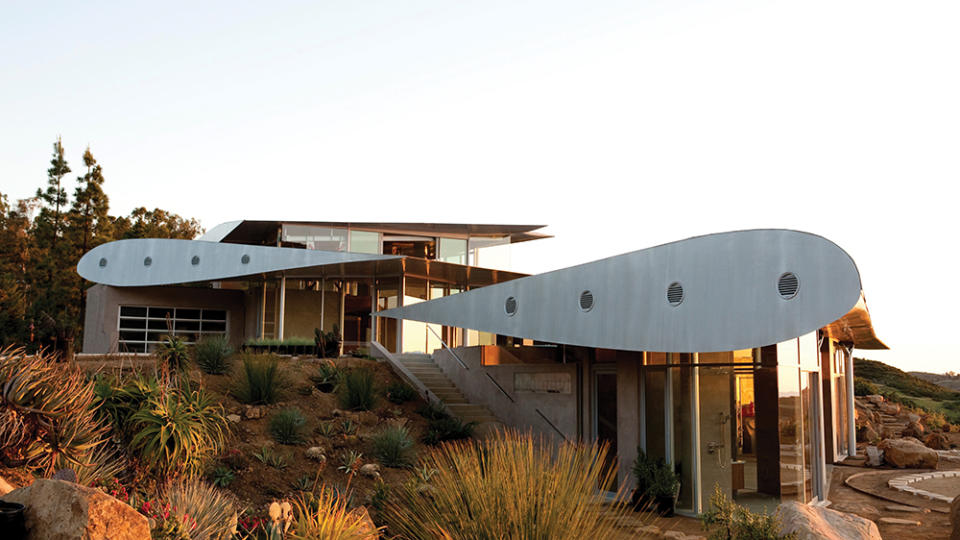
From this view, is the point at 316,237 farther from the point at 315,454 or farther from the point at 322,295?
the point at 315,454

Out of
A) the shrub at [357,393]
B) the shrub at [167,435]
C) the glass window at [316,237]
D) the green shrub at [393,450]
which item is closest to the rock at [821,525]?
the shrub at [167,435]

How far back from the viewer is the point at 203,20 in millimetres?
14664

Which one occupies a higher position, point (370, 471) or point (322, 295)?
point (322, 295)

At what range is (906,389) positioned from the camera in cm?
4284

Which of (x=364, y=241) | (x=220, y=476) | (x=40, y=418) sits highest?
(x=364, y=241)

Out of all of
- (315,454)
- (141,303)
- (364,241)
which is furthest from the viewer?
(364,241)

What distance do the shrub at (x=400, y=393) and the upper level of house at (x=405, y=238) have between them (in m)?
10.1

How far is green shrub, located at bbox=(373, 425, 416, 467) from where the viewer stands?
14281mm

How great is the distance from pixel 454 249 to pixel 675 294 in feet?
64.9

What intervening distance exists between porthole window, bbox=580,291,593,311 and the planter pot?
28.6 feet

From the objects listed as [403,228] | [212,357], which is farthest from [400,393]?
[403,228]

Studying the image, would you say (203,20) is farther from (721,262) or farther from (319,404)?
(721,262)

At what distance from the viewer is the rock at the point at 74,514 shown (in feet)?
17.8

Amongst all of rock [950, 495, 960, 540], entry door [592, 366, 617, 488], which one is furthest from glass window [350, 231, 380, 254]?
rock [950, 495, 960, 540]
